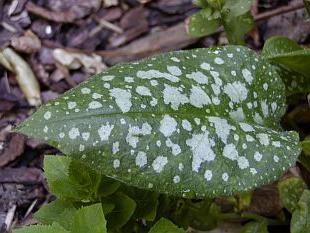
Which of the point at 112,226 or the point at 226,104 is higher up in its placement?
the point at 226,104

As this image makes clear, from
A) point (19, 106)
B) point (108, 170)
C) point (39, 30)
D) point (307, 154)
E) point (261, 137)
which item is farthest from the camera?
point (39, 30)

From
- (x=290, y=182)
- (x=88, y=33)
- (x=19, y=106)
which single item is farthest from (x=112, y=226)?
(x=88, y=33)

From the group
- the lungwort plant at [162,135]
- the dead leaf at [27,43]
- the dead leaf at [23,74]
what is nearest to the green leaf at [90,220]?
the lungwort plant at [162,135]

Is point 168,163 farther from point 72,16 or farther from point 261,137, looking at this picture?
point 72,16

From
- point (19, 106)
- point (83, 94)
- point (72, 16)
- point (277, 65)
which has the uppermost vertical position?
point (83, 94)

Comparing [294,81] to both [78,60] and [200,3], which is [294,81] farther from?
[78,60]

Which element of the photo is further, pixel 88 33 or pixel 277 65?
pixel 88 33
